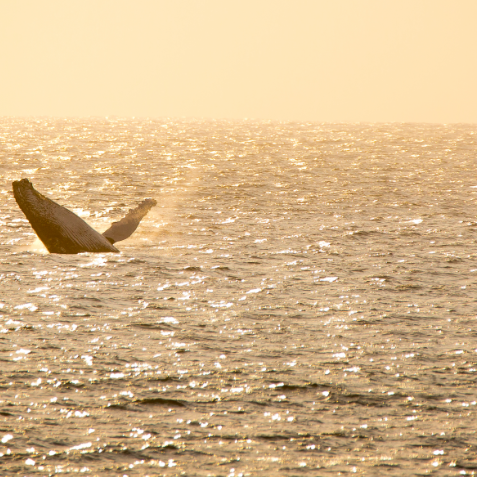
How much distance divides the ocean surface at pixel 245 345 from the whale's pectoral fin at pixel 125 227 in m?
0.47

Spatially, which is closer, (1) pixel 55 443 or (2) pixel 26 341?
(1) pixel 55 443

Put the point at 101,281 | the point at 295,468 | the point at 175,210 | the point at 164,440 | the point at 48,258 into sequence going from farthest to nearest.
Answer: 1. the point at 175,210
2. the point at 48,258
3. the point at 101,281
4. the point at 164,440
5. the point at 295,468

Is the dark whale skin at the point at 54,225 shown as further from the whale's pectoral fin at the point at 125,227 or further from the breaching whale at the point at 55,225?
the whale's pectoral fin at the point at 125,227

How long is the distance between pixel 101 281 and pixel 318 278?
16.9 ft

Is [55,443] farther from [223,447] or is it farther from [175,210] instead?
[175,210]

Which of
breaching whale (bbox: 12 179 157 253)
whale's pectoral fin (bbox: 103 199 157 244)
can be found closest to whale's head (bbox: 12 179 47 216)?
breaching whale (bbox: 12 179 157 253)

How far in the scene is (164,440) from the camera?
29.9 feet

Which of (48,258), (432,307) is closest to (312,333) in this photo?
(432,307)

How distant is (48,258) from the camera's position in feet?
61.2

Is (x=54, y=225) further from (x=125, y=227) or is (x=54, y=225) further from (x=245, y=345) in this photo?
(x=245, y=345)

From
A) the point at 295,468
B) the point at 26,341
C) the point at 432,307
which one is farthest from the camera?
the point at 432,307

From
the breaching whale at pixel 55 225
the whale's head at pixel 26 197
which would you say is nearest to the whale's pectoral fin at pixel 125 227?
the breaching whale at pixel 55 225

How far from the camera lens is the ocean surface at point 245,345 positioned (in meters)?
8.91

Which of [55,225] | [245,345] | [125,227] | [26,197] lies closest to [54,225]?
[55,225]
